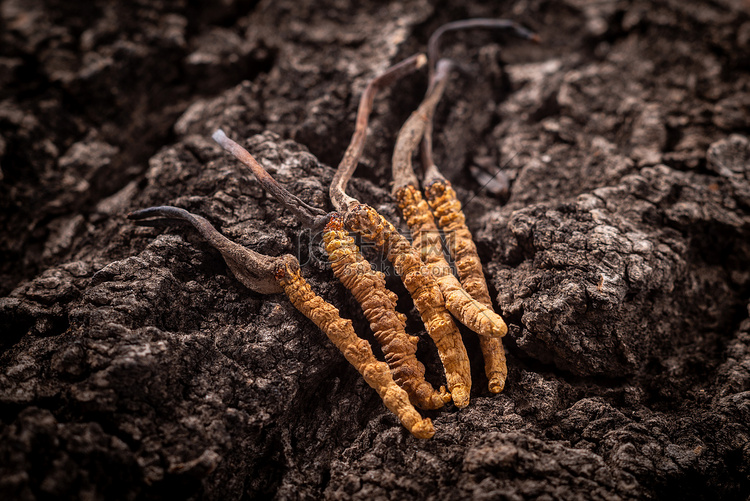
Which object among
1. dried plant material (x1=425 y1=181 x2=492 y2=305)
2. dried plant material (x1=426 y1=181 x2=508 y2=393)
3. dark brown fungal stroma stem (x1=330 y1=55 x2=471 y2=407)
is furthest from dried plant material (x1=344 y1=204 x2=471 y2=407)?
dried plant material (x1=425 y1=181 x2=492 y2=305)

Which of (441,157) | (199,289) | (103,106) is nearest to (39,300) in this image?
(199,289)

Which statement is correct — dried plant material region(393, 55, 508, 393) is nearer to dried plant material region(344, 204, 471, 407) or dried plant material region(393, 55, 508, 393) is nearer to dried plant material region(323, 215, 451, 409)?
dried plant material region(344, 204, 471, 407)

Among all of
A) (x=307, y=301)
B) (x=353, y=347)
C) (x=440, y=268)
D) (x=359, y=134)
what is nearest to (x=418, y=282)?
(x=440, y=268)

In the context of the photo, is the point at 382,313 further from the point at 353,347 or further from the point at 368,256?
the point at 368,256

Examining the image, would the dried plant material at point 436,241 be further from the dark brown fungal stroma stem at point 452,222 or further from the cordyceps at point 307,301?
the cordyceps at point 307,301

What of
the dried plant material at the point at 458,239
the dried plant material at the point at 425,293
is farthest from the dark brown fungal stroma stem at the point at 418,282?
the dried plant material at the point at 458,239

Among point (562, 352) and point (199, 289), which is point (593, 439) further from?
point (199, 289)
